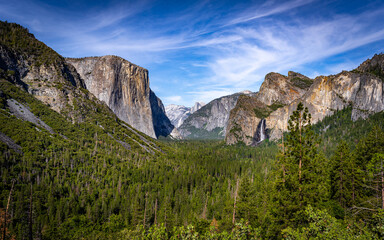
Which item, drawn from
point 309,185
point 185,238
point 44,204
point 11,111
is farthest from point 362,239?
point 11,111

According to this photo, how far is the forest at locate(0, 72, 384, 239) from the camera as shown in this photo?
57.5ft

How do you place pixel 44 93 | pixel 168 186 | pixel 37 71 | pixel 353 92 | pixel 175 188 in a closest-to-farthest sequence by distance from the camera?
pixel 168 186 < pixel 175 188 < pixel 44 93 < pixel 37 71 < pixel 353 92

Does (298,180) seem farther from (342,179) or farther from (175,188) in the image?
(175,188)

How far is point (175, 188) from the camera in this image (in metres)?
88.9

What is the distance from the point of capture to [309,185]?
18828 millimetres

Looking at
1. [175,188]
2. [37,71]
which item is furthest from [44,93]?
[175,188]

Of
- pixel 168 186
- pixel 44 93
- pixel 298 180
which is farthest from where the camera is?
pixel 44 93

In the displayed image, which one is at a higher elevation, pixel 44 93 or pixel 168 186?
pixel 44 93

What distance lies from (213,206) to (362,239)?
70.4 meters

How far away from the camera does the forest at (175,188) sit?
17.5m

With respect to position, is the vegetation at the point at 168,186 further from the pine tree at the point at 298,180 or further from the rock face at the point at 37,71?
the rock face at the point at 37,71

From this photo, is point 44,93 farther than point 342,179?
Yes

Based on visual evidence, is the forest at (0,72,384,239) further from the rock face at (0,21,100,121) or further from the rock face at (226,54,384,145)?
the rock face at (226,54,384,145)

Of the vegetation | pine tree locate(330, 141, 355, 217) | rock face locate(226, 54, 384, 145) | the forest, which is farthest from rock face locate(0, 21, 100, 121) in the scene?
rock face locate(226, 54, 384, 145)
